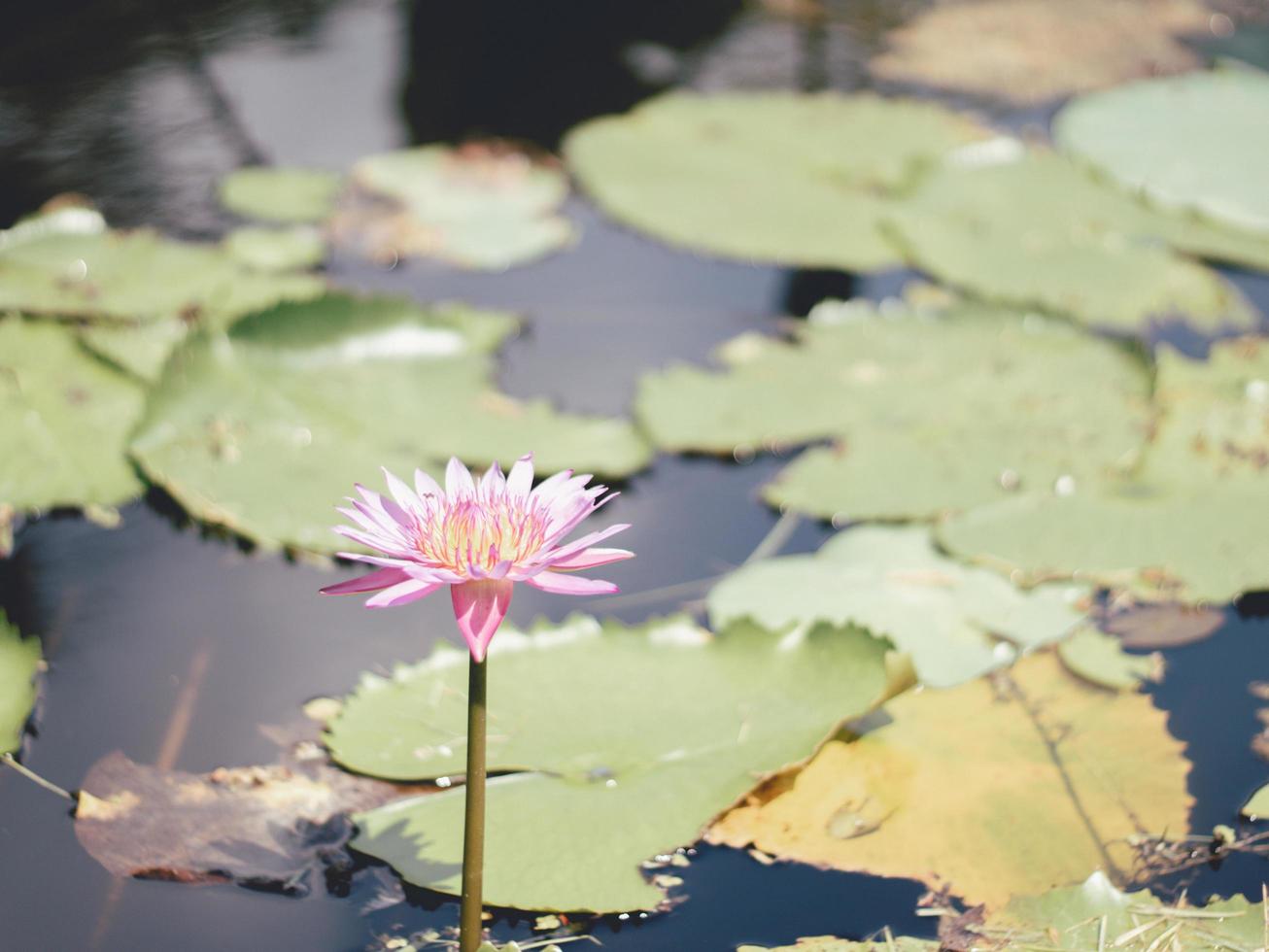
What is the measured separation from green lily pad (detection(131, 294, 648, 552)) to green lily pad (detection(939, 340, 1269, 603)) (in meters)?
0.67

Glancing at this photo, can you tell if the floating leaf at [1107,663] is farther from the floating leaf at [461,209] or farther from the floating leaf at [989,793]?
the floating leaf at [461,209]

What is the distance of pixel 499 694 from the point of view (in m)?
1.72

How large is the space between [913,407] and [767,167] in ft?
4.12

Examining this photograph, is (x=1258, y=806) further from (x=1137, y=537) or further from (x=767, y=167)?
(x=767, y=167)

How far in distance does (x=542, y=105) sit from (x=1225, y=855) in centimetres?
300

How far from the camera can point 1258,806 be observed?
1.62 metres

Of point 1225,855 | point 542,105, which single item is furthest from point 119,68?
point 1225,855

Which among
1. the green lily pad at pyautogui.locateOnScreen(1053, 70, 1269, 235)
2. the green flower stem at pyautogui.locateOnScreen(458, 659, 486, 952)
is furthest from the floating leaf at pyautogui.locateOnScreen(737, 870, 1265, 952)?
A: the green lily pad at pyautogui.locateOnScreen(1053, 70, 1269, 235)

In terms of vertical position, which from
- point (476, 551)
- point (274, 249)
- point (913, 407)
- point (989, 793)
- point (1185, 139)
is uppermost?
point (476, 551)

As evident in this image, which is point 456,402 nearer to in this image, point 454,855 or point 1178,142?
point 454,855

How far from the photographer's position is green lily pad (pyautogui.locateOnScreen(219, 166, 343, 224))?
3.13 m

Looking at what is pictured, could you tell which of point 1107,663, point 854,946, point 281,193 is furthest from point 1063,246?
point 854,946

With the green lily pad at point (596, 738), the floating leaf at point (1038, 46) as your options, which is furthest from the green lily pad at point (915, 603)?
the floating leaf at point (1038, 46)

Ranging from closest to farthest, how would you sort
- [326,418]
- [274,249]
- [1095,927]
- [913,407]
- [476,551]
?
[476,551]
[1095,927]
[326,418]
[913,407]
[274,249]
